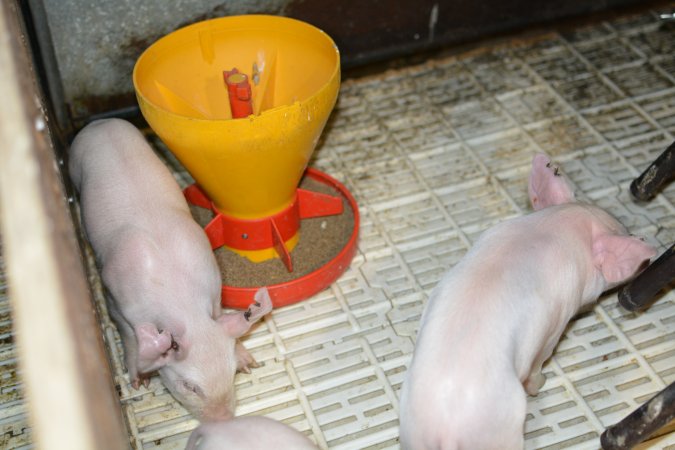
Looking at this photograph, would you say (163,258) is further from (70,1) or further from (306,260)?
(70,1)

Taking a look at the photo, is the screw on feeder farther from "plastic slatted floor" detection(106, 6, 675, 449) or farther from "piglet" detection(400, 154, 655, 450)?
"piglet" detection(400, 154, 655, 450)

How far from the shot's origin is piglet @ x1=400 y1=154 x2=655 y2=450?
1.70 metres

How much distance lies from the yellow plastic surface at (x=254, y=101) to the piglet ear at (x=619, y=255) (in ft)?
2.58

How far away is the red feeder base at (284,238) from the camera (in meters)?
2.43

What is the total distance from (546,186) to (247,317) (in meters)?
0.88

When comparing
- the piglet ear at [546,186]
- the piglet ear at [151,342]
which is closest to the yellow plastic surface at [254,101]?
the piglet ear at [151,342]

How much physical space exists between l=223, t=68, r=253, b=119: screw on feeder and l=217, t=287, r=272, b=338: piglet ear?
1.73 ft

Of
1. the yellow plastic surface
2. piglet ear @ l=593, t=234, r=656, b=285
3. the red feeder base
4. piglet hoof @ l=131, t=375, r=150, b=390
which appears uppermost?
the yellow plastic surface

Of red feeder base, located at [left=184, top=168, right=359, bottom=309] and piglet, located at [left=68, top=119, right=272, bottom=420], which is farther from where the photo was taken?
red feeder base, located at [left=184, top=168, right=359, bottom=309]

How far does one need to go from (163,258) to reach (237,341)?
0.32 m

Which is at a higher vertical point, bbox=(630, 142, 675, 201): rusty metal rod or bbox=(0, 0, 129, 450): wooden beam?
bbox=(0, 0, 129, 450): wooden beam

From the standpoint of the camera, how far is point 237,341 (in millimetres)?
2328

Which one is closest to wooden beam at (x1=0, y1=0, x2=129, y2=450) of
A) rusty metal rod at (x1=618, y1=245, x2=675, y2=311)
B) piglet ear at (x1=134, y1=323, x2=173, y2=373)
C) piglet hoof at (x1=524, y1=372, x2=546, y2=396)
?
piglet ear at (x1=134, y1=323, x2=173, y2=373)

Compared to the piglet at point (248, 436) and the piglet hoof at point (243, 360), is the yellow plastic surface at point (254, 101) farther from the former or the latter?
the piglet at point (248, 436)
